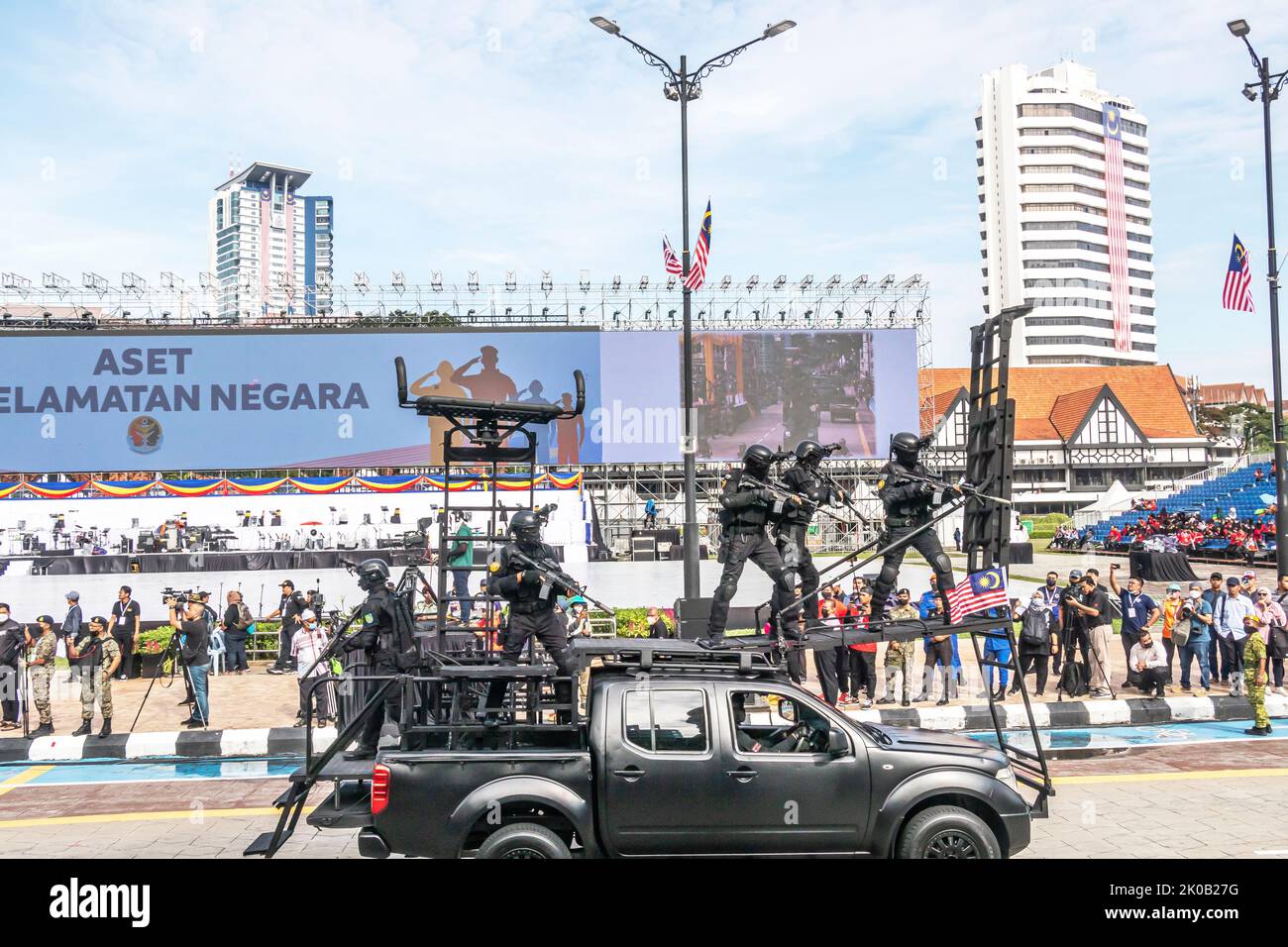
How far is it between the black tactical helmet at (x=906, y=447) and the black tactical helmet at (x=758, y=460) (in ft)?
3.85

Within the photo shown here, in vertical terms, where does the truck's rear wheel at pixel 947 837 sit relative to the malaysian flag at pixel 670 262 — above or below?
below

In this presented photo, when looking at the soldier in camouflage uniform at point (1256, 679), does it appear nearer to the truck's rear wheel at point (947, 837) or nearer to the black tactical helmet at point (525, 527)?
the truck's rear wheel at point (947, 837)

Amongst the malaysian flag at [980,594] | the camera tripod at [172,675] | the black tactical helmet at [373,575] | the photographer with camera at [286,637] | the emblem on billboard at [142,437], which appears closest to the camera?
the malaysian flag at [980,594]

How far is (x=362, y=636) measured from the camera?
8.59m

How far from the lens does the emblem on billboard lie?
45.9 metres

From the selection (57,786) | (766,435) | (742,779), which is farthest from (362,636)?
(766,435)

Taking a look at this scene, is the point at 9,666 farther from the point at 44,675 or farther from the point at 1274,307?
the point at 1274,307

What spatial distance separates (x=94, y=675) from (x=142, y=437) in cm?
3764

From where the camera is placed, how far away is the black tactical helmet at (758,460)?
9.33 metres

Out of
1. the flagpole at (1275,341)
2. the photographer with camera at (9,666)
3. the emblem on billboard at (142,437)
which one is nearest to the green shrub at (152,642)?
the photographer with camera at (9,666)

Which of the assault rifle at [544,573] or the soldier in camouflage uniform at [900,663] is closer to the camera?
the assault rifle at [544,573]
